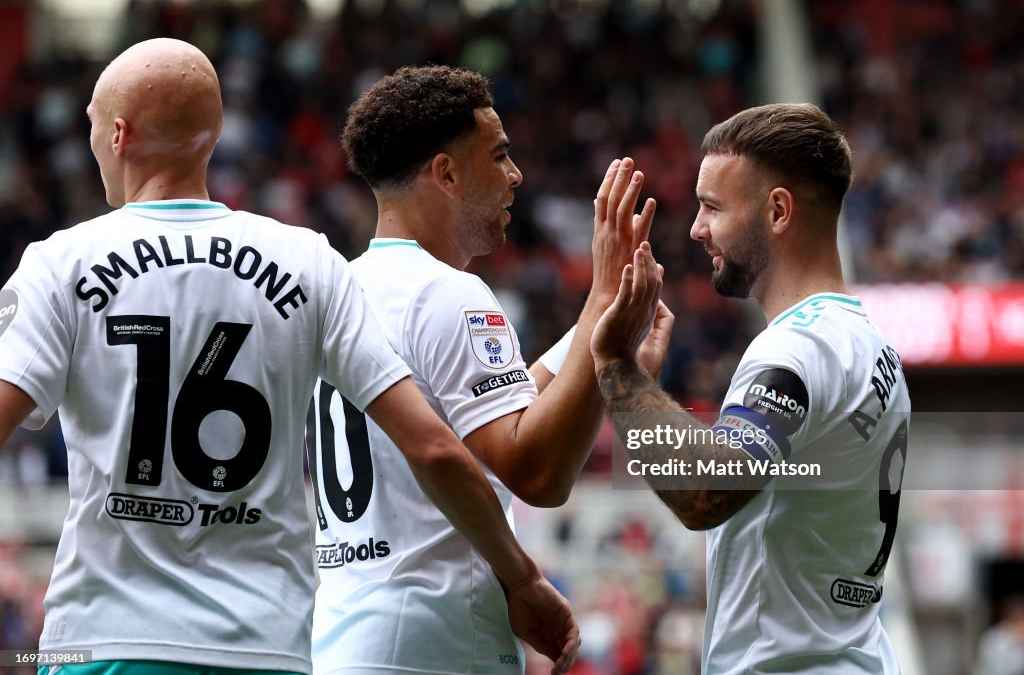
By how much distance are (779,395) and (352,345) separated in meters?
0.94

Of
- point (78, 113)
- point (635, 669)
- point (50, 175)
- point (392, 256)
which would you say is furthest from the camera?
point (78, 113)

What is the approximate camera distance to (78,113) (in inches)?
756

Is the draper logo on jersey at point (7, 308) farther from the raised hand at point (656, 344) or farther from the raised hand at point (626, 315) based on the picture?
the raised hand at point (656, 344)

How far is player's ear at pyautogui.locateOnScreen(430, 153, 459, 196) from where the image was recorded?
3.93 m

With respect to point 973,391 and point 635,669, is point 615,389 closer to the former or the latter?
point 635,669

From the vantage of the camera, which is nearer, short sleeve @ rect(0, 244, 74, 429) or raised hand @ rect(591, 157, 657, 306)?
short sleeve @ rect(0, 244, 74, 429)

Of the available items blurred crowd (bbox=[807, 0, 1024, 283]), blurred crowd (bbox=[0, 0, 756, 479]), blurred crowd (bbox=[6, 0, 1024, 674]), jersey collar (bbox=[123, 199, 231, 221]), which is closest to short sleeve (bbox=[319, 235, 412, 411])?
jersey collar (bbox=[123, 199, 231, 221])

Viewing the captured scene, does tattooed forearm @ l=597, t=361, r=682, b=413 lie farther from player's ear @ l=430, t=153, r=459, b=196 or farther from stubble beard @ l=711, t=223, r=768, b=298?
player's ear @ l=430, t=153, r=459, b=196

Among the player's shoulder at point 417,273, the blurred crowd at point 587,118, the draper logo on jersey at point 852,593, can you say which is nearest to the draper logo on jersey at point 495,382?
the player's shoulder at point 417,273

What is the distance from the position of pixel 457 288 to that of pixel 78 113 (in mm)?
16668

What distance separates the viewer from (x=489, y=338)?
144 inches

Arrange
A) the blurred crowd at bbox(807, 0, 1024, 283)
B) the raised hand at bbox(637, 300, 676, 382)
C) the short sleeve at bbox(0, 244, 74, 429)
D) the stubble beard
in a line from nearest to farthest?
the short sleeve at bbox(0, 244, 74, 429) → the stubble beard → the raised hand at bbox(637, 300, 676, 382) → the blurred crowd at bbox(807, 0, 1024, 283)

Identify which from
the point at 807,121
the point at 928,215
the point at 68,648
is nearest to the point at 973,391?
the point at 928,215

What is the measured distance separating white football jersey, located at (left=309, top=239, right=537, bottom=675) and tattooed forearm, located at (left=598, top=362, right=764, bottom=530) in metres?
0.28
